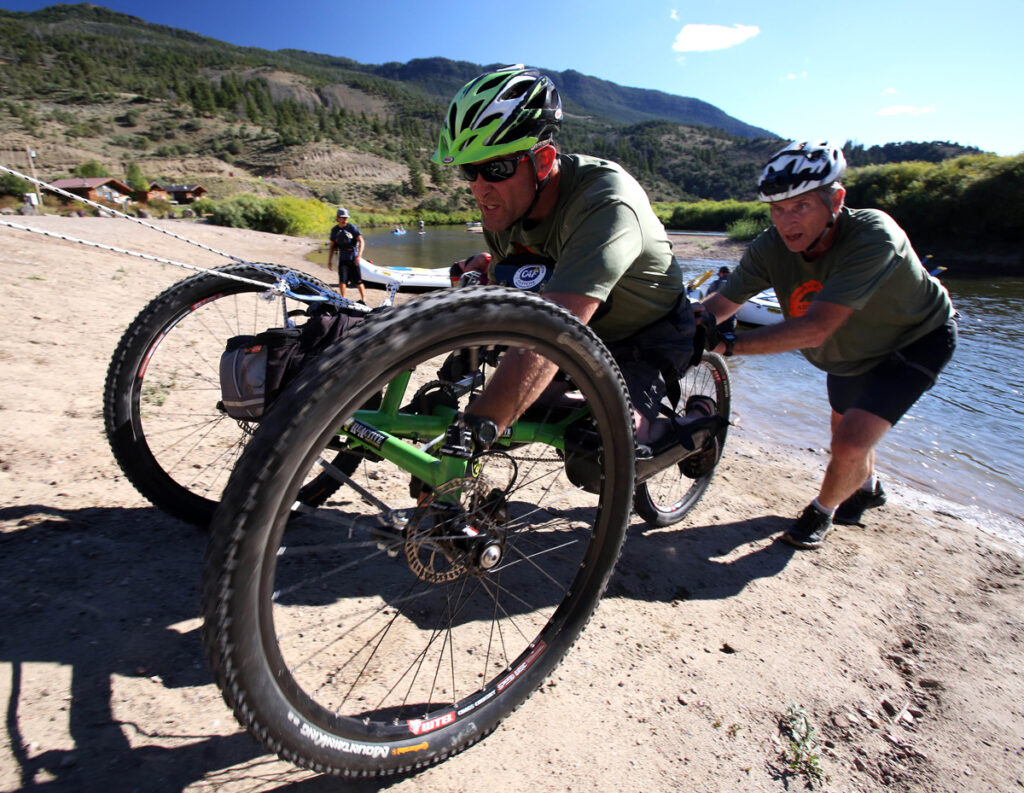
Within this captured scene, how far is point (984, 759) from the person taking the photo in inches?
82.0

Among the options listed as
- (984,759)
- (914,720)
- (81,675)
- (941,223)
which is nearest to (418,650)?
(81,675)

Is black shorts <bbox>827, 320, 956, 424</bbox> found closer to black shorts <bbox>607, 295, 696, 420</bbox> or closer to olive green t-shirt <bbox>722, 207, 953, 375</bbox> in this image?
A: olive green t-shirt <bbox>722, 207, 953, 375</bbox>

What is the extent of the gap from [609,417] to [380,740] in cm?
114

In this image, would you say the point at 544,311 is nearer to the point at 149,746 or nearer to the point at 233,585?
the point at 233,585

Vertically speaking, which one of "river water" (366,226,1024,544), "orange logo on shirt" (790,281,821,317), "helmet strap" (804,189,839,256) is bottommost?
"river water" (366,226,1024,544)

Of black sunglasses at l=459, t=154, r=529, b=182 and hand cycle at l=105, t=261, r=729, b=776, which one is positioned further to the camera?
black sunglasses at l=459, t=154, r=529, b=182

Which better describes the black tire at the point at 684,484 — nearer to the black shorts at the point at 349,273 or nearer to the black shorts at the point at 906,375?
the black shorts at the point at 906,375

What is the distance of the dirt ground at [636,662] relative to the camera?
1662mm

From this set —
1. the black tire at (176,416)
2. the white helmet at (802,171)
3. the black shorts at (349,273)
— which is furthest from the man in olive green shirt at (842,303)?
the black shorts at (349,273)

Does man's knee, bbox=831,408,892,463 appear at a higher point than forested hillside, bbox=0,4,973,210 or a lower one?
lower

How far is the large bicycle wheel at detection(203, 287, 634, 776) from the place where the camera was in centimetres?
120

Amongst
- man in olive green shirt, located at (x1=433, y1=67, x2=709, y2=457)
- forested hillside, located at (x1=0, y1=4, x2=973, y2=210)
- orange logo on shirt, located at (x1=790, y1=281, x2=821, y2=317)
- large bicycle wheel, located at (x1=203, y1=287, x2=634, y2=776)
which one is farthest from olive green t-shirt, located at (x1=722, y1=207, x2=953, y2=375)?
forested hillside, located at (x1=0, y1=4, x2=973, y2=210)

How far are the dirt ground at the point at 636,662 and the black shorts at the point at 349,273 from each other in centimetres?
1063

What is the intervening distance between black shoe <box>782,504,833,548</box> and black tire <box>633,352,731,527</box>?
61 centimetres
